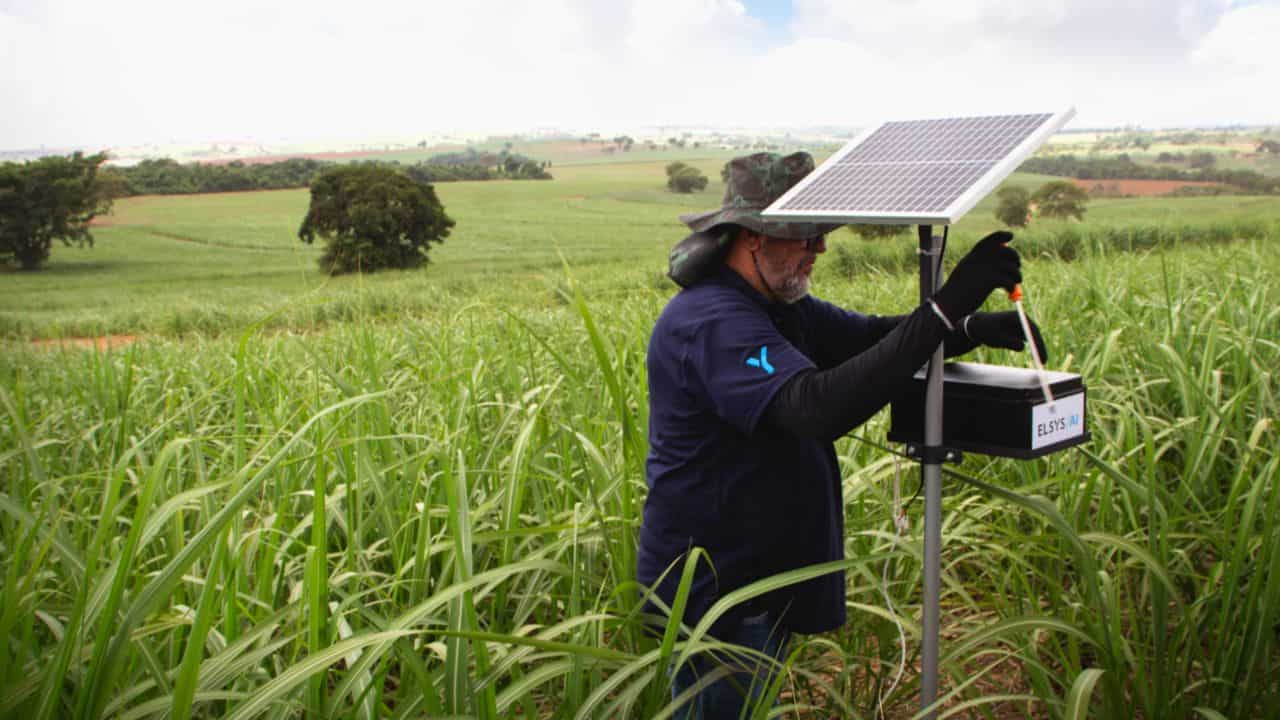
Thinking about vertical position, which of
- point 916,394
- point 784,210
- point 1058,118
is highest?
point 1058,118

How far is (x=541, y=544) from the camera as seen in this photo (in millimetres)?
2463

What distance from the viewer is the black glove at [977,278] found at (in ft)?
4.64

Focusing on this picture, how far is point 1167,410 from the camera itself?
3.32 metres

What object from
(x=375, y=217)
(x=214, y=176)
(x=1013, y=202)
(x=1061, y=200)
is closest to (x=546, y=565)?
(x=375, y=217)

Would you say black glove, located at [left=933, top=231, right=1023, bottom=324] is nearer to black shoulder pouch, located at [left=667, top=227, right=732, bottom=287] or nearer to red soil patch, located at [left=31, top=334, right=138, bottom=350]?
black shoulder pouch, located at [left=667, top=227, right=732, bottom=287]

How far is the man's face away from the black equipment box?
38 centimetres

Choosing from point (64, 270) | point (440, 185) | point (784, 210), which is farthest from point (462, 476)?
point (440, 185)

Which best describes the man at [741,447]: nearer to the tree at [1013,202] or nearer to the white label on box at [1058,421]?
the white label on box at [1058,421]

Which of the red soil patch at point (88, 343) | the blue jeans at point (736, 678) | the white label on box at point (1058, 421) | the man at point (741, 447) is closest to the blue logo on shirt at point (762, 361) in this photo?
the man at point (741, 447)

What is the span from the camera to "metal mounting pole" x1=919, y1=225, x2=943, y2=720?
1542 millimetres

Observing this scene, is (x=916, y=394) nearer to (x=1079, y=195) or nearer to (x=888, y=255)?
(x=888, y=255)

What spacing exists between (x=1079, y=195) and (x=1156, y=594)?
26581 mm

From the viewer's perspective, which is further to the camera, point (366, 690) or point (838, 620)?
point (838, 620)

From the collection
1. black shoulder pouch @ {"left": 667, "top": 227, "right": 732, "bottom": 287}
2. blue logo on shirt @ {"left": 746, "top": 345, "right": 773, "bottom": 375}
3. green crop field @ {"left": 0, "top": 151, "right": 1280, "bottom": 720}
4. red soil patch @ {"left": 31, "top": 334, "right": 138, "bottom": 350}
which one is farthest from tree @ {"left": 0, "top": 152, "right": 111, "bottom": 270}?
blue logo on shirt @ {"left": 746, "top": 345, "right": 773, "bottom": 375}
